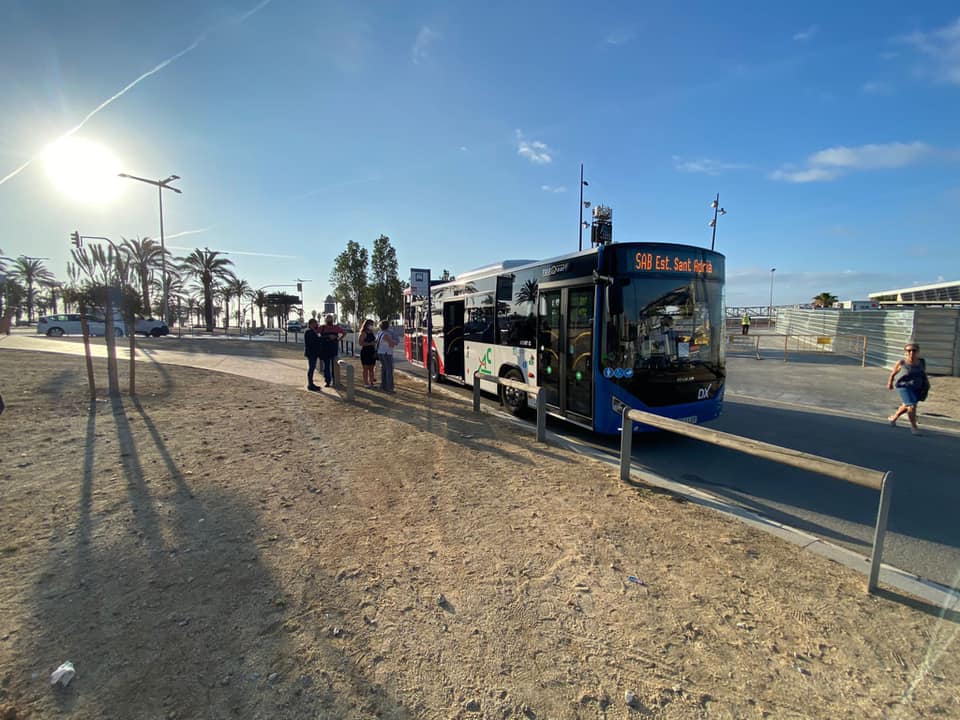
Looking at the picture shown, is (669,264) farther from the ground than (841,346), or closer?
farther from the ground

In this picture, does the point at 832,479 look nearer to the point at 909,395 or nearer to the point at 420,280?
the point at 909,395

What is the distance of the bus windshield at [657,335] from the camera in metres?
5.89

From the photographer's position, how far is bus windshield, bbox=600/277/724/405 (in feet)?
19.3

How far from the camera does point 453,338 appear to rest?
11.2m

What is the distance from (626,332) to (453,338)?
5957mm

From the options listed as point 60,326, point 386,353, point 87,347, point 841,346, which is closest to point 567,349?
point 386,353

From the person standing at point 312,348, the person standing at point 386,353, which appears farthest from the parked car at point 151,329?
the person standing at point 386,353

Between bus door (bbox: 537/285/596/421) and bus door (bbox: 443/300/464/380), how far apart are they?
3733 mm

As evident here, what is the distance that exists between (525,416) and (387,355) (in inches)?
166

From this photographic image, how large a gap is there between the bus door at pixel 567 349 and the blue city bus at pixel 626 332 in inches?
0.6

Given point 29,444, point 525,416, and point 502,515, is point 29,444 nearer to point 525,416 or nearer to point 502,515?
point 502,515

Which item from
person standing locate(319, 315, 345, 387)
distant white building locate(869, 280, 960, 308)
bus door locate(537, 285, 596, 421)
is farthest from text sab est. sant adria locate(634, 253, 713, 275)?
distant white building locate(869, 280, 960, 308)

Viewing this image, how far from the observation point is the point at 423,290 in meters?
10.3

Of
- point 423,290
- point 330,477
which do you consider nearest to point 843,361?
point 423,290
